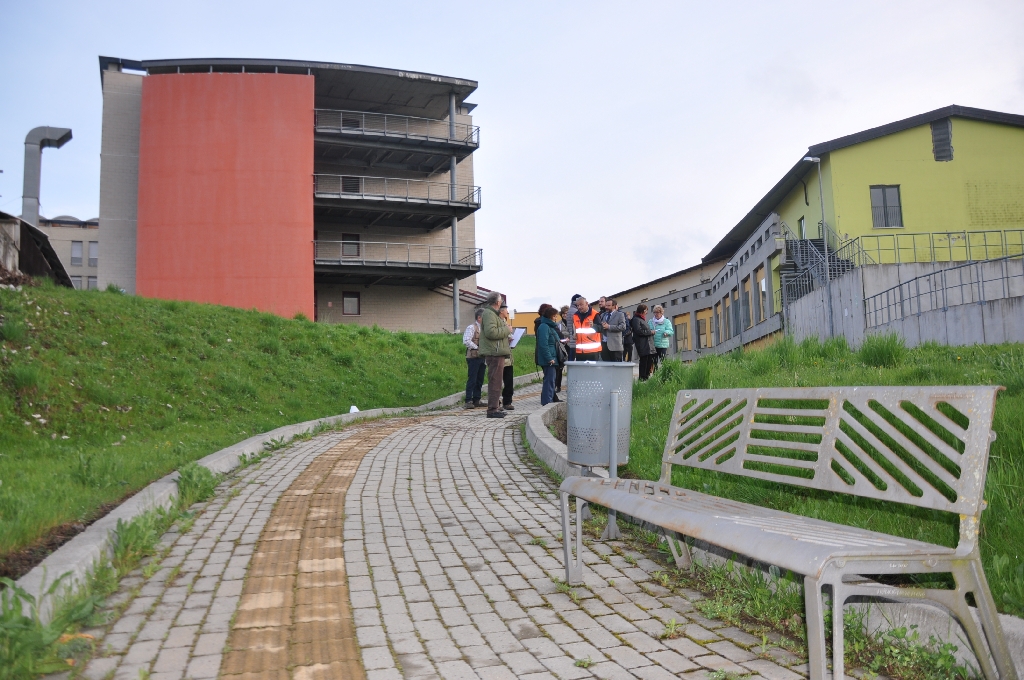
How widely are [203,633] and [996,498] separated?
383 centimetres

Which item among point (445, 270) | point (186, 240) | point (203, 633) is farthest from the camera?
point (445, 270)

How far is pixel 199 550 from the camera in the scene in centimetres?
510

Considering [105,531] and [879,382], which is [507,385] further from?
[105,531]

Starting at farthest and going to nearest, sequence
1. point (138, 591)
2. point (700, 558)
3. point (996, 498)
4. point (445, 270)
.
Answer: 1. point (445, 270)
2. point (700, 558)
3. point (138, 591)
4. point (996, 498)

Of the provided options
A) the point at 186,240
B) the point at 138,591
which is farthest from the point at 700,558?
the point at 186,240

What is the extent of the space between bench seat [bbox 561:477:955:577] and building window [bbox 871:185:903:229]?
30998 mm

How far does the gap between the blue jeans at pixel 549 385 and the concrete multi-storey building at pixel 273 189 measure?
22.9 meters

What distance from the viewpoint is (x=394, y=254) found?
40844mm

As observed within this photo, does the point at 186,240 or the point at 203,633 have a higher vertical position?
the point at 186,240

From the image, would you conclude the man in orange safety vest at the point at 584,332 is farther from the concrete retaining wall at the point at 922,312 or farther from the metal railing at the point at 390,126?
the metal railing at the point at 390,126

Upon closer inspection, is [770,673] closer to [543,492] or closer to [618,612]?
[618,612]

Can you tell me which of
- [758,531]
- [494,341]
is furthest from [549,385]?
[758,531]

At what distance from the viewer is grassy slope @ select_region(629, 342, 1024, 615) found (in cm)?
360

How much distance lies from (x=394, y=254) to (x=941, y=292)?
26.4m
